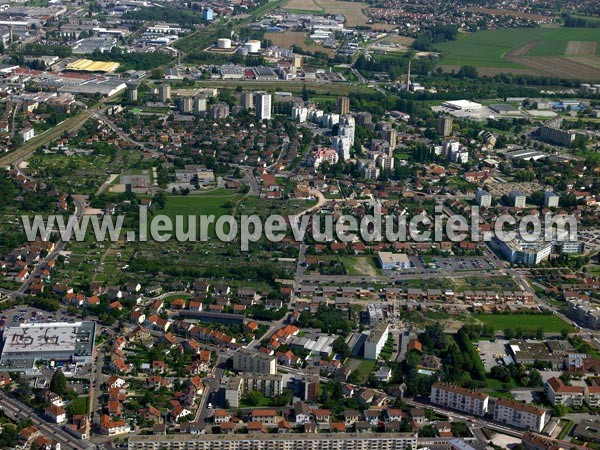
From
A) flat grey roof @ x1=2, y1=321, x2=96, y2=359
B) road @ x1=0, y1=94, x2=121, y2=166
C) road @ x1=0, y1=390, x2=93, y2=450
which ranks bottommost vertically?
road @ x1=0, y1=94, x2=121, y2=166

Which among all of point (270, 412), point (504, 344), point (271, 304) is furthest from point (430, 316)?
point (270, 412)

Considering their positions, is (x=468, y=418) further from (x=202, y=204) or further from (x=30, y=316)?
(x=202, y=204)

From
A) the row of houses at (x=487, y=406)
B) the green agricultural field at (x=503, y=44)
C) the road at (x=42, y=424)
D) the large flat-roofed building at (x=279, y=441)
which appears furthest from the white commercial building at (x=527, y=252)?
the green agricultural field at (x=503, y=44)

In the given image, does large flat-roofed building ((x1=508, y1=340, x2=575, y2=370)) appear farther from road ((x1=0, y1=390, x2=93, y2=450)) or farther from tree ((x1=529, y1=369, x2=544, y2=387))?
road ((x1=0, y1=390, x2=93, y2=450))

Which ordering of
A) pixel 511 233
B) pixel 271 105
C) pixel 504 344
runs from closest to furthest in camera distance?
pixel 504 344 → pixel 511 233 → pixel 271 105

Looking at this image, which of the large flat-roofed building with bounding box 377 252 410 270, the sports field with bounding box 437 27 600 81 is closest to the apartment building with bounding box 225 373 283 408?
the large flat-roofed building with bounding box 377 252 410 270

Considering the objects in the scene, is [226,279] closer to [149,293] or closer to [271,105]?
[149,293]
